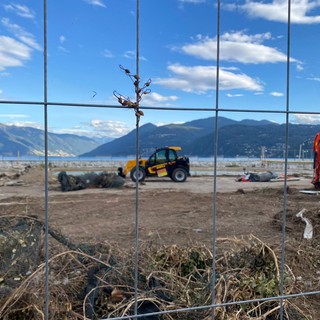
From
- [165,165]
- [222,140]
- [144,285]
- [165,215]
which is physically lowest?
[165,215]

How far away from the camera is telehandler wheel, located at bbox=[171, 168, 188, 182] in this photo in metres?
18.1

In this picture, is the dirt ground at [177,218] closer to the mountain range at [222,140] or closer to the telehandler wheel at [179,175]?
the mountain range at [222,140]

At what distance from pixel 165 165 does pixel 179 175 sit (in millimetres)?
896

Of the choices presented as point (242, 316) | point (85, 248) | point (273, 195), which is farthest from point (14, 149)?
point (273, 195)

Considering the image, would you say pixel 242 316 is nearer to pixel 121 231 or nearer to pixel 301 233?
pixel 301 233

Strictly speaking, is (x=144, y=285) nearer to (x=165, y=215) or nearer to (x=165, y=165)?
(x=165, y=215)

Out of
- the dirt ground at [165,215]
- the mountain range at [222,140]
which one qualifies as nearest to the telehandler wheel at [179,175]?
the mountain range at [222,140]

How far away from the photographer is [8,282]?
98.0 inches

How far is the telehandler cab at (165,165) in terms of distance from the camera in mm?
17641

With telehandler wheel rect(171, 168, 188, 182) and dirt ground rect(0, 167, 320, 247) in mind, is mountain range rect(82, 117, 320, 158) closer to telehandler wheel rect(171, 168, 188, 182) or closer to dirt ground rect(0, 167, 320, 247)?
telehandler wheel rect(171, 168, 188, 182)

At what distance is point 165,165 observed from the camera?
1800 cm

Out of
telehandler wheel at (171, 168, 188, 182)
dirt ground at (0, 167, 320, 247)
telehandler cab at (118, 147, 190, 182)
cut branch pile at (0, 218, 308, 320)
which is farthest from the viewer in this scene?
telehandler wheel at (171, 168, 188, 182)

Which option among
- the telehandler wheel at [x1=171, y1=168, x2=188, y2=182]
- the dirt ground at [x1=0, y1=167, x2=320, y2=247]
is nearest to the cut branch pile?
the dirt ground at [x1=0, y1=167, x2=320, y2=247]

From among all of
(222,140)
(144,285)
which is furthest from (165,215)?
(144,285)
